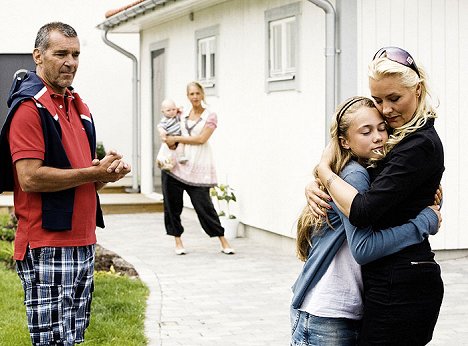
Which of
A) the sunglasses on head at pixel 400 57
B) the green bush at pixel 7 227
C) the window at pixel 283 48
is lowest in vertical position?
the green bush at pixel 7 227

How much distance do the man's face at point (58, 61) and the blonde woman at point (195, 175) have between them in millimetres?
6411

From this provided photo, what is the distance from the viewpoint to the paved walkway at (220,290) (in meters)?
7.47

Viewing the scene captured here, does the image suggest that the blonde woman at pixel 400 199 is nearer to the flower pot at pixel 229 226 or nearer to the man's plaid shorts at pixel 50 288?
the man's plaid shorts at pixel 50 288

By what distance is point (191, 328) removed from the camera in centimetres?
772

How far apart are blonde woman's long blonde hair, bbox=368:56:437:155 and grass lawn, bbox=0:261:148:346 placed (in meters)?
3.50

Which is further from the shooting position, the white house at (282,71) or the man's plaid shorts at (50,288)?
the white house at (282,71)

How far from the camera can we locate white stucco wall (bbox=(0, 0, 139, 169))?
2041 cm

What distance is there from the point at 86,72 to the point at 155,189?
3.63 m

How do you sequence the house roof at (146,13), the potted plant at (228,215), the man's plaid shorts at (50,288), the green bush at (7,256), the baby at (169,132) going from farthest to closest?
the house roof at (146,13) < the potted plant at (228,215) < the baby at (169,132) < the green bush at (7,256) < the man's plaid shorts at (50,288)

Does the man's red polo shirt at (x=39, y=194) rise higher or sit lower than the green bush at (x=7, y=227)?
higher

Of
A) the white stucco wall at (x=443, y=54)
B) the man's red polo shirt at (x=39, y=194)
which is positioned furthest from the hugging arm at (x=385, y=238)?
the white stucco wall at (x=443, y=54)

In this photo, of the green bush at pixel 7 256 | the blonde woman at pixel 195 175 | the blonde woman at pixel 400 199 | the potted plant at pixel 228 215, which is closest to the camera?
the blonde woman at pixel 400 199

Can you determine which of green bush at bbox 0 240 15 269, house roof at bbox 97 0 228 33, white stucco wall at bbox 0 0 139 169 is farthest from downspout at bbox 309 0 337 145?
white stucco wall at bbox 0 0 139 169

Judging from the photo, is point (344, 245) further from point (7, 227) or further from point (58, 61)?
point (7, 227)
